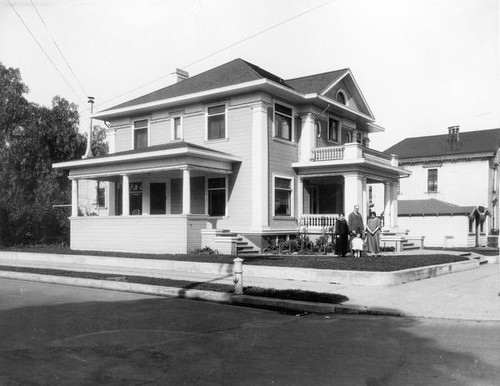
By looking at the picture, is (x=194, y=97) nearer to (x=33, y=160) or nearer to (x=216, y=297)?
(x=216, y=297)

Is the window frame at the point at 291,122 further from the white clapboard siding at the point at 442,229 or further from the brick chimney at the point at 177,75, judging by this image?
the white clapboard siding at the point at 442,229

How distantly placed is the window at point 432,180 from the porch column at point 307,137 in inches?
930

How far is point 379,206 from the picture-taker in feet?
139

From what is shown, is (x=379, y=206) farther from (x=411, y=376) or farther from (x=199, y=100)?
(x=411, y=376)

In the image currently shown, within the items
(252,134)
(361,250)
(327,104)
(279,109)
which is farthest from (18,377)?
(327,104)

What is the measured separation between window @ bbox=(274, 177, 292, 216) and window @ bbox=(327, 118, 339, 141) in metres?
4.00

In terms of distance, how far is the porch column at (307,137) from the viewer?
75.1ft

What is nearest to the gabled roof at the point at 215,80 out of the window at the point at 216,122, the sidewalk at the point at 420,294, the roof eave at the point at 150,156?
the window at the point at 216,122

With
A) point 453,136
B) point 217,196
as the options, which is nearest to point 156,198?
point 217,196

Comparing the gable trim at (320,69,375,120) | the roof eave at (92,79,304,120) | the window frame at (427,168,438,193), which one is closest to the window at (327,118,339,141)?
the gable trim at (320,69,375,120)

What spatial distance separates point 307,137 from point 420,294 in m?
12.7

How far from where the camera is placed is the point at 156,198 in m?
23.5

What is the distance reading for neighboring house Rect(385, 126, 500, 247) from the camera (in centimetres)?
3566

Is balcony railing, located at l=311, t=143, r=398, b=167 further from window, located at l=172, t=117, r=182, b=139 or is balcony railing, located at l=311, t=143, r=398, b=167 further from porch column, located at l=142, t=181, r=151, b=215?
porch column, located at l=142, t=181, r=151, b=215
